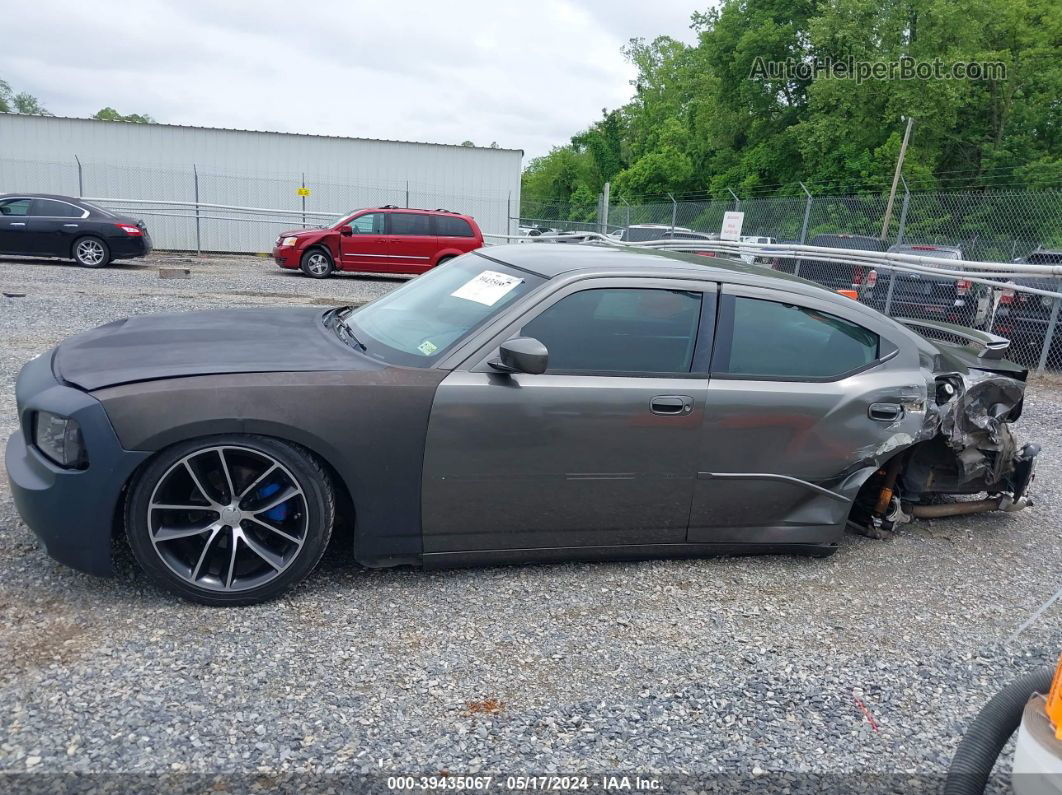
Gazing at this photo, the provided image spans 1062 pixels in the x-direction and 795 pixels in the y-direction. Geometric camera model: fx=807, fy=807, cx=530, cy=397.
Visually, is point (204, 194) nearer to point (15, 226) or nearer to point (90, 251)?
point (90, 251)

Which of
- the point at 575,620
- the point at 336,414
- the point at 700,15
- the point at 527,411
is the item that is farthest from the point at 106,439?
the point at 700,15

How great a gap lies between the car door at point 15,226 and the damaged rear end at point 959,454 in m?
16.7

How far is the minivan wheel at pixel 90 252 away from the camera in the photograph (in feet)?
52.7

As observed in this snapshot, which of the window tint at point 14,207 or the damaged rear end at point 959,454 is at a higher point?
the window tint at point 14,207

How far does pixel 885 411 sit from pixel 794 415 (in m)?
0.53

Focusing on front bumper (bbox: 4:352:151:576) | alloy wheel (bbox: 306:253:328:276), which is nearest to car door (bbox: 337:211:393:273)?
alloy wheel (bbox: 306:253:328:276)

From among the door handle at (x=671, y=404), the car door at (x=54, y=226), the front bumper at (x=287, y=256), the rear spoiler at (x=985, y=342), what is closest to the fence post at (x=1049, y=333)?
the rear spoiler at (x=985, y=342)

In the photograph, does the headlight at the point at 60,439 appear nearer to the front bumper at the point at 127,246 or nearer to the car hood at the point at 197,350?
the car hood at the point at 197,350

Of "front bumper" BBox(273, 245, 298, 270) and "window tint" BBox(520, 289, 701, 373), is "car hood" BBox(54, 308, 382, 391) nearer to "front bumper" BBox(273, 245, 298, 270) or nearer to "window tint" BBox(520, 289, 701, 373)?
"window tint" BBox(520, 289, 701, 373)

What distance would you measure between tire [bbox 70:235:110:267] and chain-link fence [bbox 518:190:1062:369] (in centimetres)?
1323

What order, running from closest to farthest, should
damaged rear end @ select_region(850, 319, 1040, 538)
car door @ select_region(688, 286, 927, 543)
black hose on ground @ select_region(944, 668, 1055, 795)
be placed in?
black hose on ground @ select_region(944, 668, 1055, 795)
car door @ select_region(688, 286, 927, 543)
damaged rear end @ select_region(850, 319, 1040, 538)

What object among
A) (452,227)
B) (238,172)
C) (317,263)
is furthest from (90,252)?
(238,172)

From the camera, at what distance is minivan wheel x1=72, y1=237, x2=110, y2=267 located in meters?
16.1

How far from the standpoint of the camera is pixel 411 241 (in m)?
17.6
